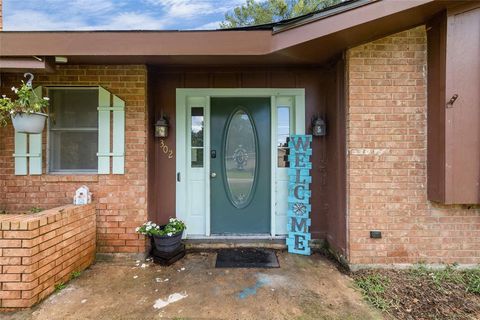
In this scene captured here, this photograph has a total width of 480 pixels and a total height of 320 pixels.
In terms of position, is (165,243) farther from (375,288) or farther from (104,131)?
(375,288)

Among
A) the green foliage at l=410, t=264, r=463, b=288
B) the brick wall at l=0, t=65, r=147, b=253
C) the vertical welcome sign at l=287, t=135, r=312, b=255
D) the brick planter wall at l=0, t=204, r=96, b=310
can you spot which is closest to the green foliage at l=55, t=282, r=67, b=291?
the brick planter wall at l=0, t=204, r=96, b=310

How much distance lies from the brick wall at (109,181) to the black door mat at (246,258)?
96 centimetres

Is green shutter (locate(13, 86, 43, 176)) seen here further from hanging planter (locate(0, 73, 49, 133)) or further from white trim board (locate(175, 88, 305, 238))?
white trim board (locate(175, 88, 305, 238))

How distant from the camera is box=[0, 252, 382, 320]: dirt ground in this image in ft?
6.02

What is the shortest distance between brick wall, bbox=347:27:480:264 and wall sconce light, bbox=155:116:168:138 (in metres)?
2.15

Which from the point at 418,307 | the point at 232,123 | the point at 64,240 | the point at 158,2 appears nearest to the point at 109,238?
the point at 64,240

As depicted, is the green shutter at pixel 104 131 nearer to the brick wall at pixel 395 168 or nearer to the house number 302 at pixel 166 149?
the house number 302 at pixel 166 149

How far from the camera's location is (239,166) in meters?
3.20

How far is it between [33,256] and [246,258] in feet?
6.52

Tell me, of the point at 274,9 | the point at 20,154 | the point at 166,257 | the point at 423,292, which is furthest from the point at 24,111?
the point at 274,9

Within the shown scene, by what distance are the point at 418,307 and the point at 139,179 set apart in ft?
9.65

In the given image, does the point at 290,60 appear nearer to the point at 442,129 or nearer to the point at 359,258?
the point at 442,129

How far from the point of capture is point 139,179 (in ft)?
9.05

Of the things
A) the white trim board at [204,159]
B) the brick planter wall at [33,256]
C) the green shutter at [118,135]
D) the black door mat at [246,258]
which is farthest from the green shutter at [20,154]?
the black door mat at [246,258]
